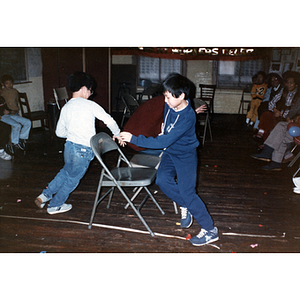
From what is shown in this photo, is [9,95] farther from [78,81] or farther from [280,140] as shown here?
[280,140]

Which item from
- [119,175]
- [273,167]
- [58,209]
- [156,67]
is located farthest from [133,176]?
[156,67]

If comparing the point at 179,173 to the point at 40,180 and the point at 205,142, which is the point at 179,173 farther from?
the point at 205,142

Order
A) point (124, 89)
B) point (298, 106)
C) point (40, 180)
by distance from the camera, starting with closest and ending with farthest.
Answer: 1. point (40, 180)
2. point (298, 106)
3. point (124, 89)

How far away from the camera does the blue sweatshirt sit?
2.35m

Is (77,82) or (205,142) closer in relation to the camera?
(77,82)

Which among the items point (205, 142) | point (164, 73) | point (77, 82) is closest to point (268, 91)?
point (205, 142)

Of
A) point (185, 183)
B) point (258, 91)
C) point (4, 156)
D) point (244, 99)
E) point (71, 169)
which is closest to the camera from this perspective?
point (185, 183)

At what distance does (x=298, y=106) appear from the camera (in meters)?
4.48

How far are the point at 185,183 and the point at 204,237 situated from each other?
498mm

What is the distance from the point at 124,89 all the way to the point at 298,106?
587 centimetres

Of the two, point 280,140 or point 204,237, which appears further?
point 280,140

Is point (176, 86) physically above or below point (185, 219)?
above

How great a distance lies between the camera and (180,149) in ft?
8.19

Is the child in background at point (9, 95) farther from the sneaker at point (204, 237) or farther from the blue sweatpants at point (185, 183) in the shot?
the sneaker at point (204, 237)
